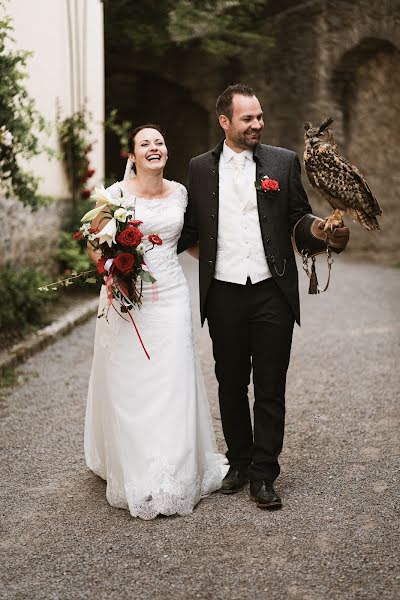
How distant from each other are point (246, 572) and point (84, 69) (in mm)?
10890

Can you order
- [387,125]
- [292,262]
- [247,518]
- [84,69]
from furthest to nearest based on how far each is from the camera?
[387,125], [84,69], [292,262], [247,518]

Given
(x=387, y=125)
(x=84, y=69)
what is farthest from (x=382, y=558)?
(x=387, y=125)

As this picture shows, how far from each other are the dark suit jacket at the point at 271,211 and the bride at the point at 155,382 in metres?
0.16

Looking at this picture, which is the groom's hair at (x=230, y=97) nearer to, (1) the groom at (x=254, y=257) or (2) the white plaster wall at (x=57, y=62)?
(1) the groom at (x=254, y=257)

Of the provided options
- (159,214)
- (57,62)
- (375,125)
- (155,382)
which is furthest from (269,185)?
(375,125)

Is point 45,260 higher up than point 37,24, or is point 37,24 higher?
point 37,24

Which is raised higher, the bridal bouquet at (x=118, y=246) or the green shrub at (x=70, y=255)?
the bridal bouquet at (x=118, y=246)

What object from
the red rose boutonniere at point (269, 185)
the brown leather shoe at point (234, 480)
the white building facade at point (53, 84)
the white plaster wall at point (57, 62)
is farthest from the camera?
the white plaster wall at point (57, 62)

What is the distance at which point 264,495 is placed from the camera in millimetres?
4254

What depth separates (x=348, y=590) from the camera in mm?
3332

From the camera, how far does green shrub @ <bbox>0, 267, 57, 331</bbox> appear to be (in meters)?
8.38

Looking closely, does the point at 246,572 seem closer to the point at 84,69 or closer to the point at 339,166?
the point at 339,166

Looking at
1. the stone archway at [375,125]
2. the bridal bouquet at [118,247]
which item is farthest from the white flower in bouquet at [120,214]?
the stone archway at [375,125]

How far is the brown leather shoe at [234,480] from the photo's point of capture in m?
4.51
